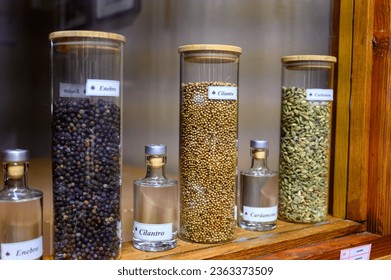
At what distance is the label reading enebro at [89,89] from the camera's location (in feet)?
2.38

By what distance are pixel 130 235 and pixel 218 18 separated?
0.59 m

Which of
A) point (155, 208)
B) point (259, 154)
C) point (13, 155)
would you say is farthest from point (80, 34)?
point (259, 154)

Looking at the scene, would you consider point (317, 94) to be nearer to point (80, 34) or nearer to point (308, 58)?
point (308, 58)

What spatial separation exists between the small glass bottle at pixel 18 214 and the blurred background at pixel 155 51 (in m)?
0.31

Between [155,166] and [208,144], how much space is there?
11cm

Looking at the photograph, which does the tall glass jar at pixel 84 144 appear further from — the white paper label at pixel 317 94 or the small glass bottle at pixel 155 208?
the white paper label at pixel 317 94

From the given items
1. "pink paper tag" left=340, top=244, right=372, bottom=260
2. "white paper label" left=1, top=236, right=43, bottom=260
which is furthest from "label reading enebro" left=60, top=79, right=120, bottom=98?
"pink paper tag" left=340, top=244, right=372, bottom=260

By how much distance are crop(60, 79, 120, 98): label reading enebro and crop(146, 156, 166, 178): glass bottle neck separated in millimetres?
144

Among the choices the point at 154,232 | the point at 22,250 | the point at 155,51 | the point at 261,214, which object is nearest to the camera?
the point at 22,250

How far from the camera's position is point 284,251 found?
90 cm

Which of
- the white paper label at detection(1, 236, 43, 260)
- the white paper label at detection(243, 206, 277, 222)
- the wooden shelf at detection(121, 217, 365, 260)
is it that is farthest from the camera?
the white paper label at detection(243, 206, 277, 222)

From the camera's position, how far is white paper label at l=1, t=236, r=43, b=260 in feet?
2.19

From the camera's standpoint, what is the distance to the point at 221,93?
84cm

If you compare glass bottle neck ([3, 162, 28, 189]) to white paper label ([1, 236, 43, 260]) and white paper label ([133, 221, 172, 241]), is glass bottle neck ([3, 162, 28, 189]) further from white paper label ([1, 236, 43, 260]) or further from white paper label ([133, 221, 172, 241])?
white paper label ([133, 221, 172, 241])
